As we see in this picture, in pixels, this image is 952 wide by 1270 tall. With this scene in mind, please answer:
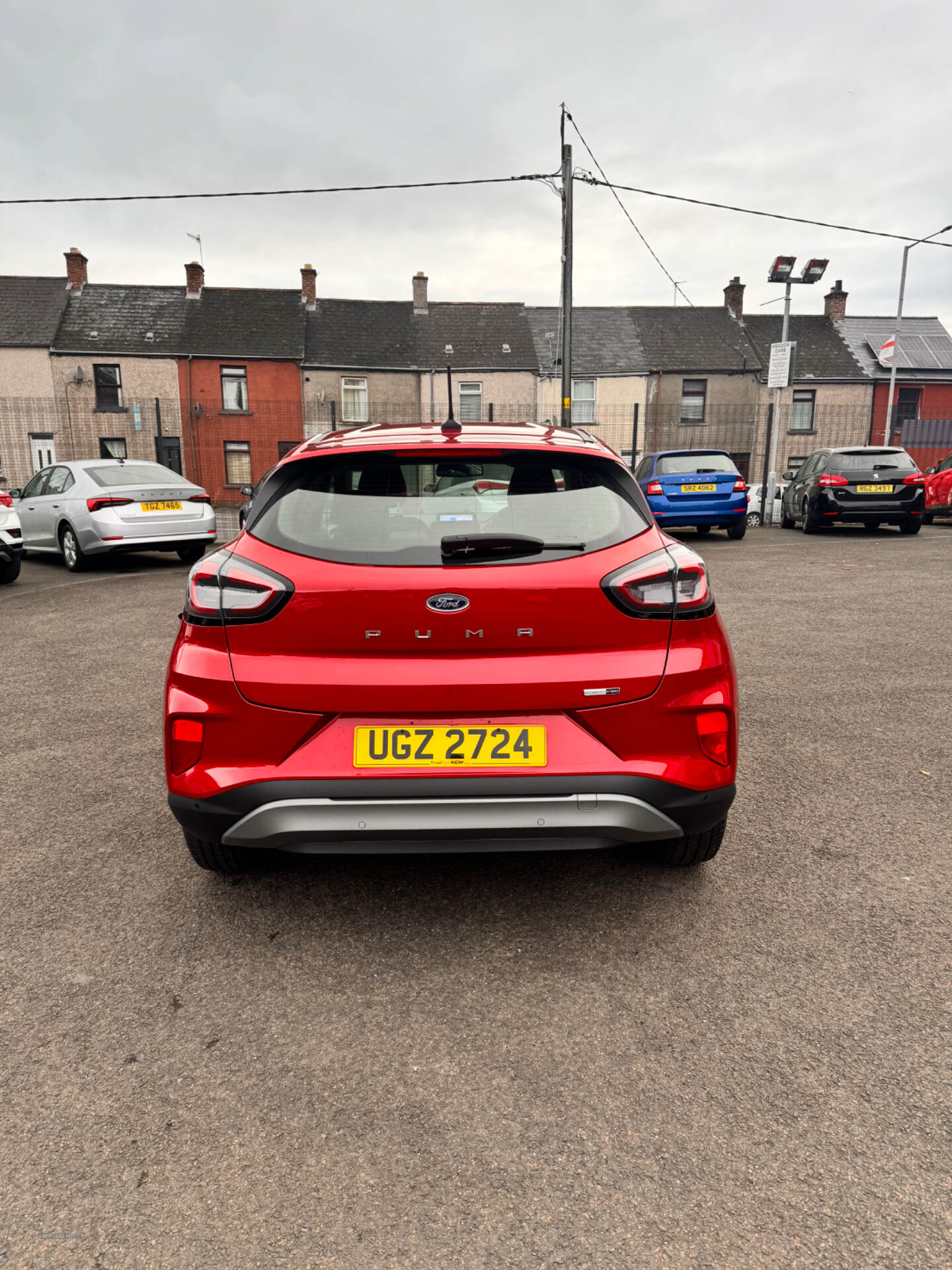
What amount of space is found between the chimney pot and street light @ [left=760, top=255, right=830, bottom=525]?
61.8ft

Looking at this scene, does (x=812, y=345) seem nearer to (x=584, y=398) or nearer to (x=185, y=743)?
(x=584, y=398)

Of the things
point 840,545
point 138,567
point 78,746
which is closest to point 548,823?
point 78,746

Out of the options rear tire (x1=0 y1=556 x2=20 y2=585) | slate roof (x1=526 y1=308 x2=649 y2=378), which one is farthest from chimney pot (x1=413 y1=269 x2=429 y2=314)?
rear tire (x1=0 y1=556 x2=20 y2=585)

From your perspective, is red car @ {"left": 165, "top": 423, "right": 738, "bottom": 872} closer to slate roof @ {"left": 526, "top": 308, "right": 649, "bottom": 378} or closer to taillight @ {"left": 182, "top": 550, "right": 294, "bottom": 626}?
taillight @ {"left": 182, "top": 550, "right": 294, "bottom": 626}

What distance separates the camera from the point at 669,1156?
6.25ft

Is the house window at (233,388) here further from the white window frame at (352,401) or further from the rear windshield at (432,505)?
the rear windshield at (432,505)

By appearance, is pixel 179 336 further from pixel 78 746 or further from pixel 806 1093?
pixel 806 1093

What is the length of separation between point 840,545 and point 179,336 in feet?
95.2

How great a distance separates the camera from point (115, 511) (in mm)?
11594

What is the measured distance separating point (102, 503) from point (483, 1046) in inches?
427

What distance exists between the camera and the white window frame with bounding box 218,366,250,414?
34.8 meters

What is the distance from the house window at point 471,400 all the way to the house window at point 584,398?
3825mm

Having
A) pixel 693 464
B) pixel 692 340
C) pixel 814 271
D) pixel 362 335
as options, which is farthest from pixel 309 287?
pixel 693 464

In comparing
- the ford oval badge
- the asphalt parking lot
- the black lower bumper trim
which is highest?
the ford oval badge
